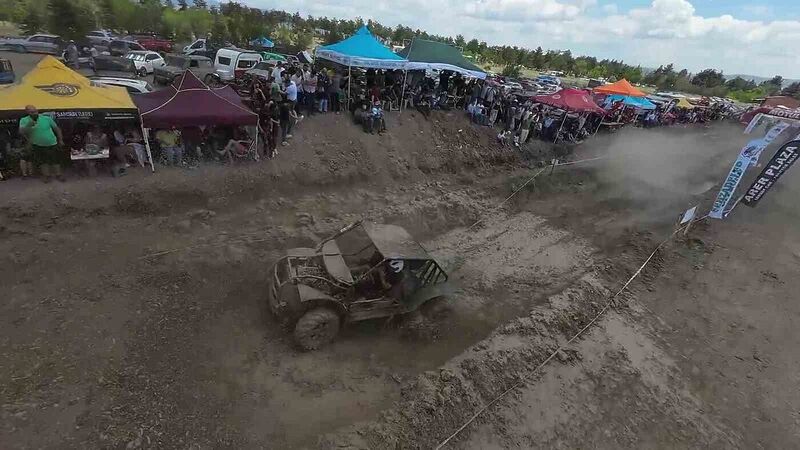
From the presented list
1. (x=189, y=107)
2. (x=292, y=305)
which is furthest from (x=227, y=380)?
(x=189, y=107)

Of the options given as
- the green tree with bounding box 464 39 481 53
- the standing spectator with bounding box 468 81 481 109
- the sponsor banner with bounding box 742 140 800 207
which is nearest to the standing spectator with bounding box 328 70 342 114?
the standing spectator with bounding box 468 81 481 109

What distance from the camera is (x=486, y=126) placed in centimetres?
1830

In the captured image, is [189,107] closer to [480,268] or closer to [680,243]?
[480,268]

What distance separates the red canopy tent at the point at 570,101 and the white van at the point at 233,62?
12.9 metres

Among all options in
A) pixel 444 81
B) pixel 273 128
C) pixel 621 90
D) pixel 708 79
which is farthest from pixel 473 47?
pixel 273 128

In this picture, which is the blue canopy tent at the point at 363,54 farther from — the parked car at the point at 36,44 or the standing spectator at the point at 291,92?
the parked car at the point at 36,44

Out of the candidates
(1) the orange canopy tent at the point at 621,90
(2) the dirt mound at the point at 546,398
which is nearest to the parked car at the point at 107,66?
(2) the dirt mound at the point at 546,398

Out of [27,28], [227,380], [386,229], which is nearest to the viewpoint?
[227,380]

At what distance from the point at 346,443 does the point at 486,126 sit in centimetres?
1508

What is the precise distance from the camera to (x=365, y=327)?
7859 mm

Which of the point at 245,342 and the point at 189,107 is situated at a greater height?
the point at 189,107

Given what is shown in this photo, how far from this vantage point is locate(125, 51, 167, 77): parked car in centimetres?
1953

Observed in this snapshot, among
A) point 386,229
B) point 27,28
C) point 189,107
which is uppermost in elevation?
point 189,107

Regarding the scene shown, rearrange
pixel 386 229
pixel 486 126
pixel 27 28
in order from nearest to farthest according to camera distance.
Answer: pixel 386 229
pixel 486 126
pixel 27 28
